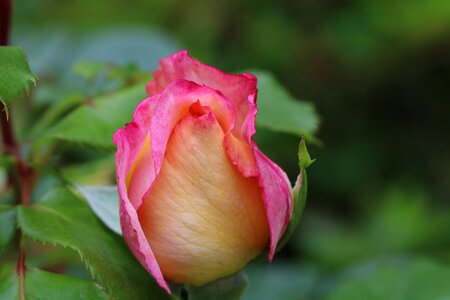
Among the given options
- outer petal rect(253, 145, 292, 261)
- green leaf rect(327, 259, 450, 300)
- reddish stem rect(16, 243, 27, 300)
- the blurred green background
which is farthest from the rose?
the blurred green background

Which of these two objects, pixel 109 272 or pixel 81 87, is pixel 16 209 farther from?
pixel 81 87

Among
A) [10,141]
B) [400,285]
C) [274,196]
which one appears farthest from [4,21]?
[400,285]

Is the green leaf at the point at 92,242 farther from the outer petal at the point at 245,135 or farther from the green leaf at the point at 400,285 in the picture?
the green leaf at the point at 400,285

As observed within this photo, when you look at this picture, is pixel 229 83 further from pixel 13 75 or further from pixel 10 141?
pixel 10 141

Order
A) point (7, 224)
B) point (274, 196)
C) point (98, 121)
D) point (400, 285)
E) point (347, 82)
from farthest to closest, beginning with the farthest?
point (347, 82), point (400, 285), point (98, 121), point (7, 224), point (274, 196)

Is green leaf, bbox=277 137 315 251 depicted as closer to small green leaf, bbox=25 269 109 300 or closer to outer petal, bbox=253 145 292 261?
outer petal, bbox=253 145 292 261

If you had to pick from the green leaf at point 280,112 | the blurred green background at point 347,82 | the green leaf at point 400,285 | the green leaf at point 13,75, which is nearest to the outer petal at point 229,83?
the green leaf at point 13,75
